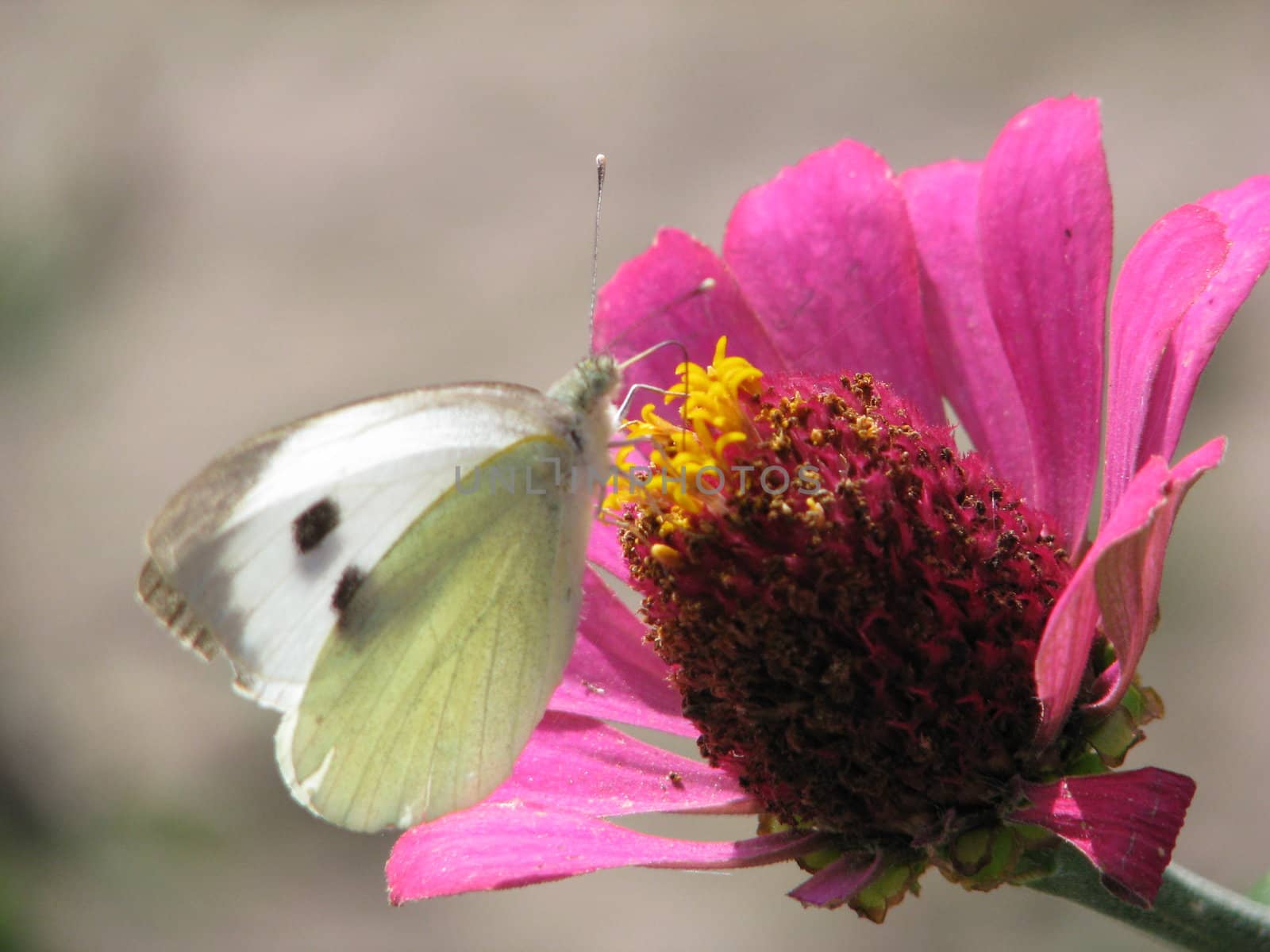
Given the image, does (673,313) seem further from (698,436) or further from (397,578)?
(397,578)

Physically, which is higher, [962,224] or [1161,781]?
[962,224]

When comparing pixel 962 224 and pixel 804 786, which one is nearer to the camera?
pixel 804 786

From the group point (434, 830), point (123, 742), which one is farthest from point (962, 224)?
point (123, 742)

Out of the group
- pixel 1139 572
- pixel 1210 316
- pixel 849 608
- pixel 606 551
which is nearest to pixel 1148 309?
pixel 1210 316

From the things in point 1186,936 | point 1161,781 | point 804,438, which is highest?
point 804,438

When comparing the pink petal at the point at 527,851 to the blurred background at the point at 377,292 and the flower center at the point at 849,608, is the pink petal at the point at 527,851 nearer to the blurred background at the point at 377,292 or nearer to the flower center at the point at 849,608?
→ the flower center at the point at 849,608

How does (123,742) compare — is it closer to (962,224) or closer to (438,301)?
(438,301)

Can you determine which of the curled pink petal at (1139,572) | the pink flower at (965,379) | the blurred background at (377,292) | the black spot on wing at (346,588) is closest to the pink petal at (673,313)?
the pink flower at (965,379)
